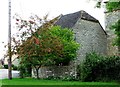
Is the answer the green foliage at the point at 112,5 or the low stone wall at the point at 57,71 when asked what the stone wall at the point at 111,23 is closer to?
the low stone wall at the point at 57,71

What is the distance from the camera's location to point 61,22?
124ft

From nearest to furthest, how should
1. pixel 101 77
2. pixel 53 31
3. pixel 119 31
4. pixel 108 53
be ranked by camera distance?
1. pixel 119 31
2. pixel 101 77
3. pixel 53 31
4. pixel 108 53

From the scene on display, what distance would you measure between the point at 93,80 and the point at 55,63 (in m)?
6.11

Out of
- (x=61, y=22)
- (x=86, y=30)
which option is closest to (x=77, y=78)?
(x=86, y=30)

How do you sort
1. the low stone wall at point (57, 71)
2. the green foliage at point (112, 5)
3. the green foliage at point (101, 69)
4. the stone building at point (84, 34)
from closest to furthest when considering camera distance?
the green foliage at point (112, 5), the green foliage at point (101, 69), the low stone wall at point (57, 71), the stone building at point (84, 34)

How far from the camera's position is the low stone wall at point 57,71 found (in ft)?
96.8

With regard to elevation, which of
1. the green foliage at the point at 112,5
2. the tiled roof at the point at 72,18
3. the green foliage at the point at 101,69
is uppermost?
the tiled roof at the point at 72,18

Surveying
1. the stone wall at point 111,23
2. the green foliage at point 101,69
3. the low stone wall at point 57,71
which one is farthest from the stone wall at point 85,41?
the green foliage at point 101,69

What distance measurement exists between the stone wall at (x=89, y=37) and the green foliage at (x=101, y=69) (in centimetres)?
796

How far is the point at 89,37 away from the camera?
3616 cm

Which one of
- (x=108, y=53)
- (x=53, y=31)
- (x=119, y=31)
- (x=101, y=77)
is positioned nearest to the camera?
(x=119, y=31)

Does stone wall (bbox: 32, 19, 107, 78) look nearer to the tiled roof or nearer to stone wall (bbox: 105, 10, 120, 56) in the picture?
the tiled roof

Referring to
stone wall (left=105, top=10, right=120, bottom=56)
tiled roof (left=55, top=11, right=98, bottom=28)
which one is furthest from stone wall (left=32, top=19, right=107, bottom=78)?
stone wall (left=105, top=10, right=120, bottom=56)

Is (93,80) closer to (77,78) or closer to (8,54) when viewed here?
(77,78)
